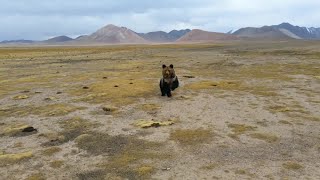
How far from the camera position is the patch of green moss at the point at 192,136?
15.1 m

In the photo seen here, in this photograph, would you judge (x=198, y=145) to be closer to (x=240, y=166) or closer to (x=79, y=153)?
(x=240, y=166)

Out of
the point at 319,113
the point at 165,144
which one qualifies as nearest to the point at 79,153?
the point at 165,144

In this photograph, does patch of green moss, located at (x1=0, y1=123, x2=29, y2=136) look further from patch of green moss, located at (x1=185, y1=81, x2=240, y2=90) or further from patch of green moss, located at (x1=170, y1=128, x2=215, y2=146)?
patch of green moss, located at (x1=185, y1=81, x2=240, y2=90)

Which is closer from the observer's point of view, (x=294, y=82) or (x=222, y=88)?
(x=222, y=88)

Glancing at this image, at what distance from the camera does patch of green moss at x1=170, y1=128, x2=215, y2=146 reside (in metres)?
15.1

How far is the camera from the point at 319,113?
19.6 metres

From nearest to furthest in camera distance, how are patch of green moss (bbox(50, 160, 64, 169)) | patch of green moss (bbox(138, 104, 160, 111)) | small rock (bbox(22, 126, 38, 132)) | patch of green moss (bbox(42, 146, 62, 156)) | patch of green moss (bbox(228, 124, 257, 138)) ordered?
1. patch of green moss (bbox(50, 160, 64, 169))
2. patch of green moss (bbox(42, 146, 62, 156))
3. patch of green moss (bbox(228, 124, 257, 138))
4. small rock (bbox(22, 126, 38, 132))
5. patch of green moss (bbox(138, 104, 160, 111))

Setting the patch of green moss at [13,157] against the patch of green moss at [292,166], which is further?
the patch of green moss at [13,157]

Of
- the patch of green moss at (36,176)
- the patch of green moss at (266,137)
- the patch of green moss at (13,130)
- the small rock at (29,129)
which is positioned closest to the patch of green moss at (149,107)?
the small rock at (29,129)

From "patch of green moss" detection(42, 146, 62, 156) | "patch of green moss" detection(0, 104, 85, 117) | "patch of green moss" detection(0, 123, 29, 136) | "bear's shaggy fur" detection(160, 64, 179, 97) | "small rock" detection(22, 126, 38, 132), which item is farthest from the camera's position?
"bear's shaggy fur" detection(160, 64, 179, 97)

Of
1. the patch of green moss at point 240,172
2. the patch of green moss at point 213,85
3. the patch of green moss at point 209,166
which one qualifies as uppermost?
the patch of green moss at point 213,85

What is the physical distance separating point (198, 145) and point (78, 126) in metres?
6.08

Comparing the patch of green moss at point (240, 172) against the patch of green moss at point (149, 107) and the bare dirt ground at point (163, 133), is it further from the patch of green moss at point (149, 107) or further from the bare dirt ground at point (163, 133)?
the patch of green moss at point (149, 107)

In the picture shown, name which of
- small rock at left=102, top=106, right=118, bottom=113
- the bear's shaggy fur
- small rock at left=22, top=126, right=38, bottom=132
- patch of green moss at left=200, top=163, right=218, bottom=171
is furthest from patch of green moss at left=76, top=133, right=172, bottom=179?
the bear's shaggy fur
